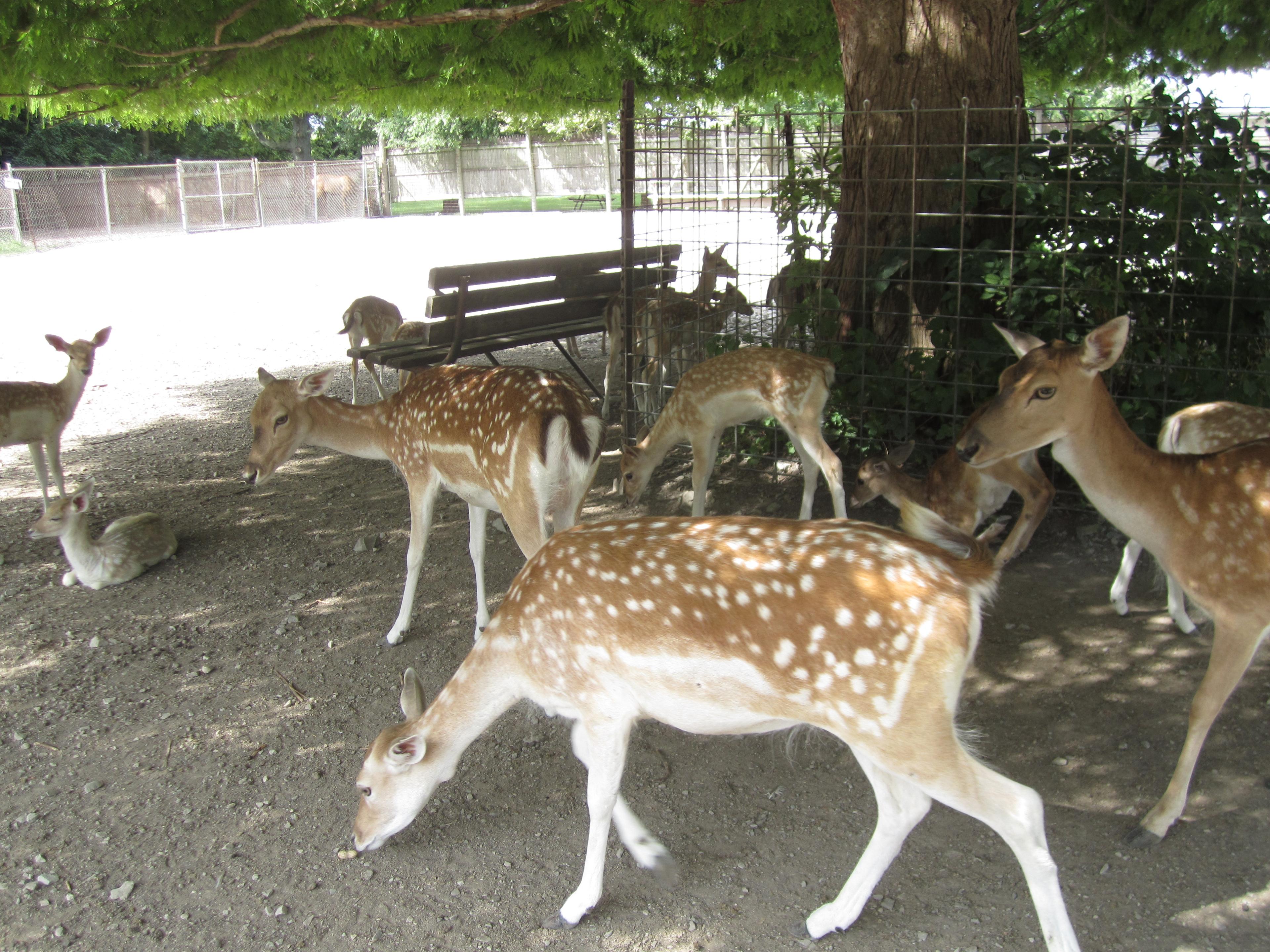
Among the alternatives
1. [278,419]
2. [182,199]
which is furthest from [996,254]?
[182,199]

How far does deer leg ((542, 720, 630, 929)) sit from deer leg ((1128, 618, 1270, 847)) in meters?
1.59

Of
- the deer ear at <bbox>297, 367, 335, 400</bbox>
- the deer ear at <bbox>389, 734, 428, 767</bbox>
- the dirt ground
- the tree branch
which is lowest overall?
the dirt ground

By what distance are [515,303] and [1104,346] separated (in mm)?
4792

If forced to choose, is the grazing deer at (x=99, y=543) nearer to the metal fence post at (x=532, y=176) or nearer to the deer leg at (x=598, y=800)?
the deer leg at (x=598, y=800)

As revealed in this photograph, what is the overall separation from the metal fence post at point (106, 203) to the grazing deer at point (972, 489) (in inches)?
928

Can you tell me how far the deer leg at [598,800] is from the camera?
2.77m

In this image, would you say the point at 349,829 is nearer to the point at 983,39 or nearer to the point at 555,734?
the point at 555,734

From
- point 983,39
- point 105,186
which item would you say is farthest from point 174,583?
point 105,186

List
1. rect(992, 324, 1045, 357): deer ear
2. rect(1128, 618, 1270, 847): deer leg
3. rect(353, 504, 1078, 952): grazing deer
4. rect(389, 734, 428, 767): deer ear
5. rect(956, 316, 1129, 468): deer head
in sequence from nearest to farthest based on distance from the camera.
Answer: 1. rect(353, 504, 1078, 952): grazing deer
2. rect(389, 734, 428, 767): deer ear
3. rect(1128, 618, 1270, 847): deer leg
4. rect(956, 316, 1129, 468): deer head
5. rect(992, 324, 1045, 357): deer ear

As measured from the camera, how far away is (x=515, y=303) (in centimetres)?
744

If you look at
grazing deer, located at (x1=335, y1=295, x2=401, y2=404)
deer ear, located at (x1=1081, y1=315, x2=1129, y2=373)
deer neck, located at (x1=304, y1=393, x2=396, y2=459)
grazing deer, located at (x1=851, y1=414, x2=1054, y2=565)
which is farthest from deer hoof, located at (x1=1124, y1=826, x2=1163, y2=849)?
grazing deer, located at (x1=335, y1=295, x2=401, y2=404)

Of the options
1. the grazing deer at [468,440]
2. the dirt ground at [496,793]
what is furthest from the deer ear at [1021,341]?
the grazing deer at [468,440]

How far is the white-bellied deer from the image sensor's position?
13.2 ft

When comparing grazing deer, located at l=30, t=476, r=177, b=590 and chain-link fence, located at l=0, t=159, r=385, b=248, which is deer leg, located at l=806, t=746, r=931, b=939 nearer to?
grazing deer, located at l=30, t=476, r=177, b=590
